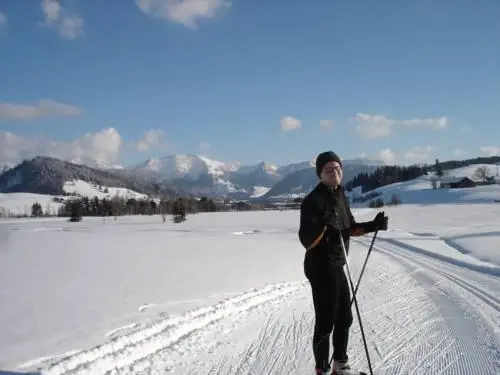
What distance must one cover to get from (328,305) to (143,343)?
295 centimetres

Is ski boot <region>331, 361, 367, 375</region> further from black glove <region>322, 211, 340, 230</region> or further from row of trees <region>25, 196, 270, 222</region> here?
row of trees <region>25, 196, 270, 222</region>

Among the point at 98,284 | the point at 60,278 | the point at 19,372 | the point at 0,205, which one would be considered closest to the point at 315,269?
the point at 19,372

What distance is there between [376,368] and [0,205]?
180 m

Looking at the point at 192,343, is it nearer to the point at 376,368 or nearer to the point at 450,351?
the point at 376,368

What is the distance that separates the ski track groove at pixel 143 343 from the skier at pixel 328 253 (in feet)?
7.78

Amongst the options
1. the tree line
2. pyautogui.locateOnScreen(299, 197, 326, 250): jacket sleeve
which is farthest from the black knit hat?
the tree line

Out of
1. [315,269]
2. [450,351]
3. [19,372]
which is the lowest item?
[450,351]

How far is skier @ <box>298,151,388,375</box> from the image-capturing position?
4.23m

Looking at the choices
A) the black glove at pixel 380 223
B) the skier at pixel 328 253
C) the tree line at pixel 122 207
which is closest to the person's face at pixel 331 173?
the skier at pixel 328 253

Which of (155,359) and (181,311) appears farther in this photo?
(181,311)

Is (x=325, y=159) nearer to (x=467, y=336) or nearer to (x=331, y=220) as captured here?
(x=331, y=220)

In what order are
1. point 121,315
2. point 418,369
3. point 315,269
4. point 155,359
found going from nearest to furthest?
1. point 315,269
2. point 418,369
3. point 155,359
4. point 121,315

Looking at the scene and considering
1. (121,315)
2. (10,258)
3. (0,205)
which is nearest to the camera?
(121,315)

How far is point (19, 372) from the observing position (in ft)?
15.4
